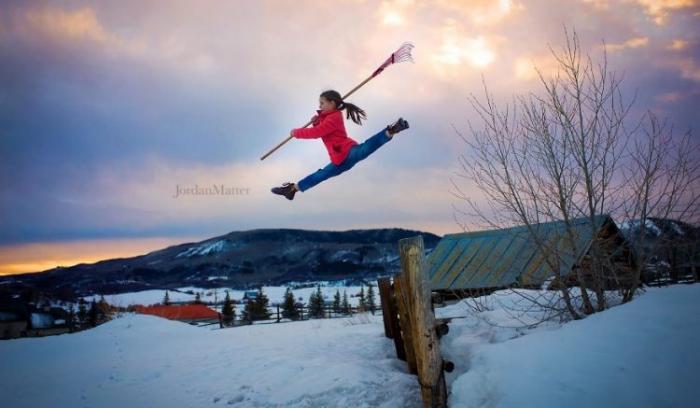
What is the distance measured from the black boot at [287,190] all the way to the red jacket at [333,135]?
0.78 m

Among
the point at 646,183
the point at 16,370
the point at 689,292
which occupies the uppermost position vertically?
the point at 646,183

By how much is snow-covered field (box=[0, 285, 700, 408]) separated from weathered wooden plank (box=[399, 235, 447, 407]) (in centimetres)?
28

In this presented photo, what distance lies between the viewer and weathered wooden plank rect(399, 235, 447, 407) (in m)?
4.99

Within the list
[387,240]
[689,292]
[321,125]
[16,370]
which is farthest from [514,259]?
[387,240]

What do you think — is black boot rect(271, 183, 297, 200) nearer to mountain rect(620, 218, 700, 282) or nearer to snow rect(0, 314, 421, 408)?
snow rect(0, 314, 421, 408)

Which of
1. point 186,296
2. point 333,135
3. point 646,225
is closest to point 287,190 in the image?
point 333,135

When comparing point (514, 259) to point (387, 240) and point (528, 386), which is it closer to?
point (528, 386)

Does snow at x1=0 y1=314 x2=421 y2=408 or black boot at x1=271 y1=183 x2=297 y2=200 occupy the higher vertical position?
black boot at x1=271 y1=183 x2=297 y2=200

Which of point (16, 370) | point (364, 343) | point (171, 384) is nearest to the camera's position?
point (171, 384)

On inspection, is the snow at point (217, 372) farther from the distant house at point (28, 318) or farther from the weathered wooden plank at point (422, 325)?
the distant house at point (28, 318)

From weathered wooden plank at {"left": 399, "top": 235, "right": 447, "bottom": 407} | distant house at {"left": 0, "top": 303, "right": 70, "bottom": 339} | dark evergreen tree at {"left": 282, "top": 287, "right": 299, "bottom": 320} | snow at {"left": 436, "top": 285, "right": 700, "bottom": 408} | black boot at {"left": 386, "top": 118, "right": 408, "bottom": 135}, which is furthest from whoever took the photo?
distant house at {"left": 0, "top": 303, "right": 70, "bottom": 339}

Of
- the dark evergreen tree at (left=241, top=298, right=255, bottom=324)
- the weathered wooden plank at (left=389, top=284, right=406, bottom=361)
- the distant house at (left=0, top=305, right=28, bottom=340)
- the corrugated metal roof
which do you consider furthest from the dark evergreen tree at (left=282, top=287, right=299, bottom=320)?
the weathered wooden plank at (left=389, top=284, right=406, bottom=361)

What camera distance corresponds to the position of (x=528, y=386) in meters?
3.82

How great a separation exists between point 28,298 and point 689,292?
2212 inches
